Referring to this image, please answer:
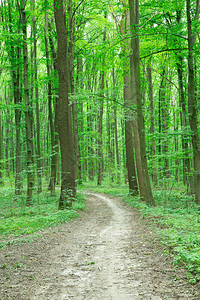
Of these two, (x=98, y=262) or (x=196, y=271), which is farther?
(x=98, y=262)

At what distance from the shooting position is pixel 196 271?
152 inches

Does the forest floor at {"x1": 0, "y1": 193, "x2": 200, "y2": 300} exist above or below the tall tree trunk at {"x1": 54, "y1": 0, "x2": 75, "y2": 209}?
below

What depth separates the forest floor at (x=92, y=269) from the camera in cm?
368

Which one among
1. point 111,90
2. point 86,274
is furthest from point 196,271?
point 111,90

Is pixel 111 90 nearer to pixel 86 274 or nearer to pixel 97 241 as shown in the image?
pixel 97 241

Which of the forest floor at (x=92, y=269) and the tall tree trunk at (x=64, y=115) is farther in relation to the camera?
the tall tree trunk at (x=64, y=115)

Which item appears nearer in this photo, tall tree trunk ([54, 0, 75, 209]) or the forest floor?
the forest floor

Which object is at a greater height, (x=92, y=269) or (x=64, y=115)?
(x=64, y=115)

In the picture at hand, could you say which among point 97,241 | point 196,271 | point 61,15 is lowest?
point 97,241

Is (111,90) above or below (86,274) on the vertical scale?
above

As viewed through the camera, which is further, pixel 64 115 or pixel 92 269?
pixel 64 115

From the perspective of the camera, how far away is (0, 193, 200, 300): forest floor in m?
3.68

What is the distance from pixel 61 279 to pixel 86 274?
0.46 m

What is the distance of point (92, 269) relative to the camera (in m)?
4.68
